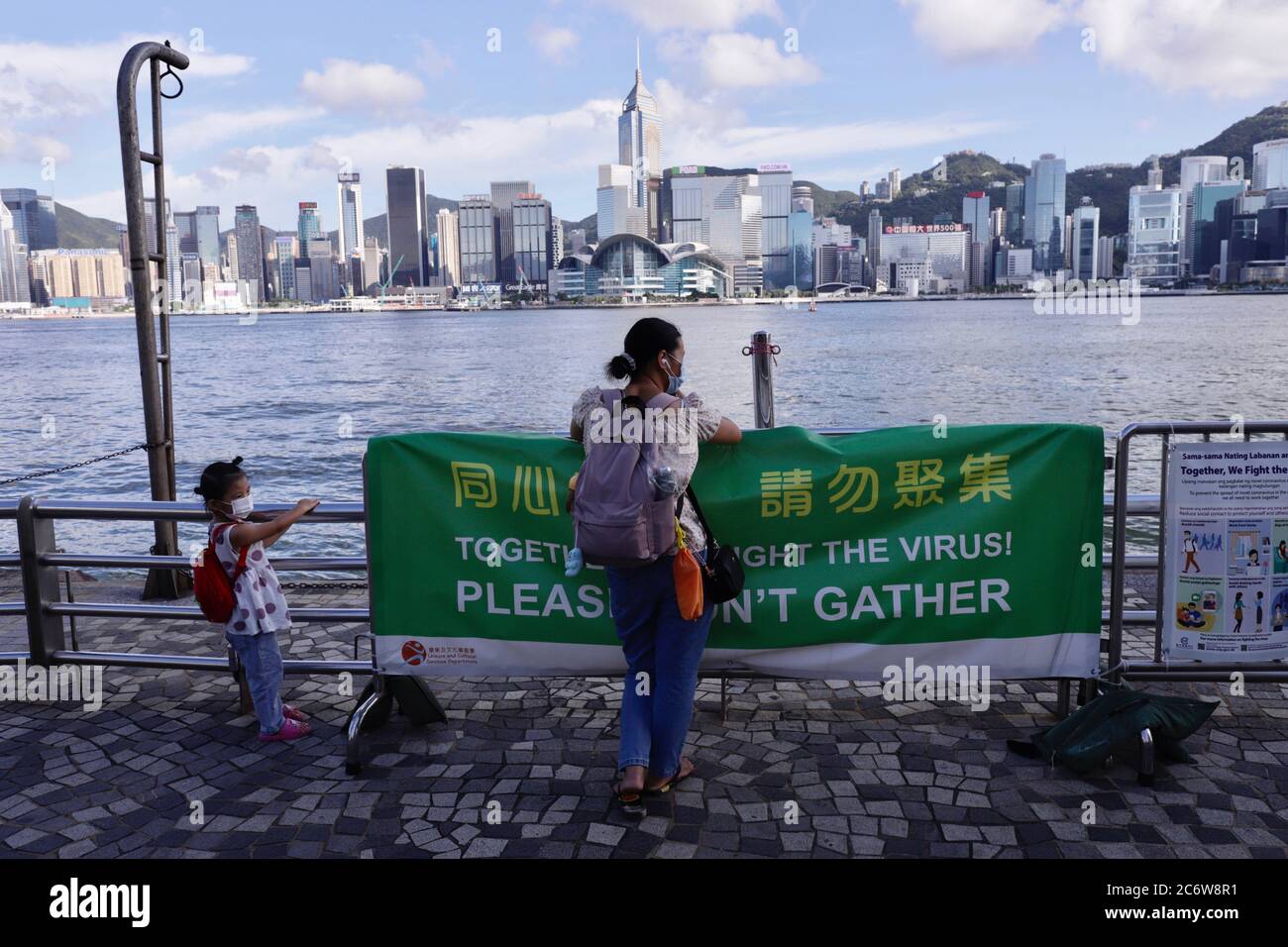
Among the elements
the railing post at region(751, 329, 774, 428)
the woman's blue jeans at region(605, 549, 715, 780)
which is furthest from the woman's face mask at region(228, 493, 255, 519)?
the railing post at region(751, 329, 774, 428)

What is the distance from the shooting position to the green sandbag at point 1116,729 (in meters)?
4.20

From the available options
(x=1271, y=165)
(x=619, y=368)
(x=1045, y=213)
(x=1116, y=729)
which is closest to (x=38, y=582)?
(x=619, y=368)

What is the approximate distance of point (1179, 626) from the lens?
4.72 metres

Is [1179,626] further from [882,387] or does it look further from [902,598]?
[882,387]

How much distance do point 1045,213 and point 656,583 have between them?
195m

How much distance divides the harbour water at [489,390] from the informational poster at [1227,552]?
12508mm

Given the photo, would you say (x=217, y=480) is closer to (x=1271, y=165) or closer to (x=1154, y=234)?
(x=1154, y=234)

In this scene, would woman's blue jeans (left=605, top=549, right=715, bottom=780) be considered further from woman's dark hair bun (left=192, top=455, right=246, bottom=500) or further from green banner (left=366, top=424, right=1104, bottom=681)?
woman's dark hair bun (left=192, top=455, right=246, bottom=500)

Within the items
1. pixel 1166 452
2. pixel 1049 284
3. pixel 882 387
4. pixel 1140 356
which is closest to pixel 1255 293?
pixel 1049 284

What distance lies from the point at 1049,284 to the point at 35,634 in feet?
557

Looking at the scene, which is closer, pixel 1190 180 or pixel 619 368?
pixel 619 368

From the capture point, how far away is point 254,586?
472 centimetres

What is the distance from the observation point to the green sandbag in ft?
13.8

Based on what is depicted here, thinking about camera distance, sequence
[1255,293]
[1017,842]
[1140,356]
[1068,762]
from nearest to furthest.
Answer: [1017,842], [1068,762], [1140,356], [1255,293]
